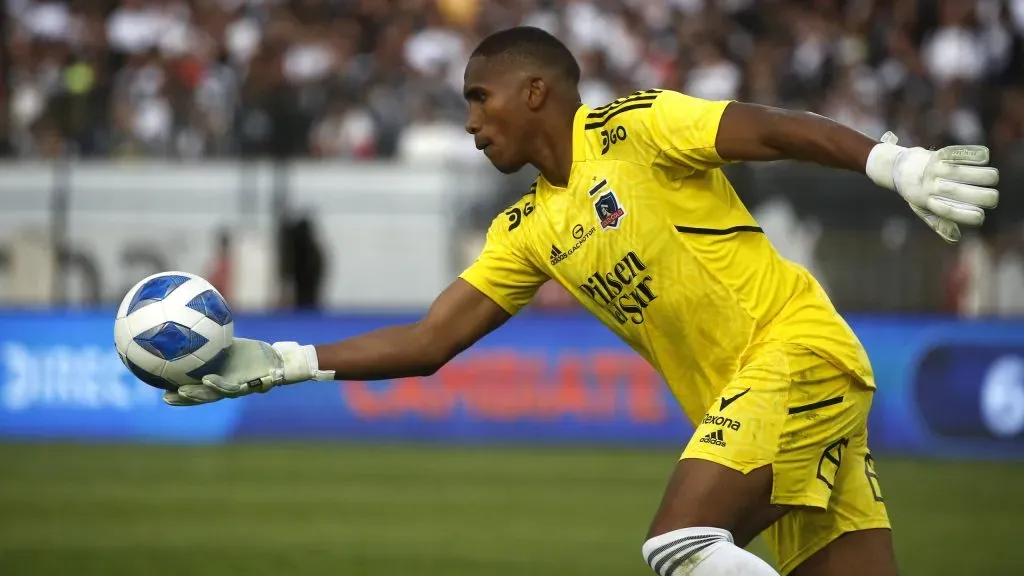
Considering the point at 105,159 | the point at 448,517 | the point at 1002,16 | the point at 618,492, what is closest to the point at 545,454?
the point at 618,492

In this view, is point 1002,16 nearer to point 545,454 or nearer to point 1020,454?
point 1020,454

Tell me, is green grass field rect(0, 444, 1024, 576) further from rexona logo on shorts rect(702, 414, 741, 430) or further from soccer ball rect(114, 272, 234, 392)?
rexona logo on shorts rect(702, 414, 741, 430)

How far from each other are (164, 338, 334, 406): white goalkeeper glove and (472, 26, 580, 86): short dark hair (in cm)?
138

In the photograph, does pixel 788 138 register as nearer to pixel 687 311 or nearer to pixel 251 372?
pixel 687 311

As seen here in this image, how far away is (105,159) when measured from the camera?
18.7 metres

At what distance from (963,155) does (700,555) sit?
157 centimetres

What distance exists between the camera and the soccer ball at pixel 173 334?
18.2 feet

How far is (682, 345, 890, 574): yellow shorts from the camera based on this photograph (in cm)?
518

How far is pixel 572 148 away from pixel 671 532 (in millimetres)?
1546

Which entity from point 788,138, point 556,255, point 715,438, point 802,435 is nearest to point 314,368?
point 556,255

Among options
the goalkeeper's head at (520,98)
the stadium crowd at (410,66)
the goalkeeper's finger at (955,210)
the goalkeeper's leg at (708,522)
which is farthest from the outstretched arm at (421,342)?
the stadium crowd at (410,66)

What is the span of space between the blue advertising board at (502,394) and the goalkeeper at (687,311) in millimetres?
10103

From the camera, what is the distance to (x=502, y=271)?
599 centimetres

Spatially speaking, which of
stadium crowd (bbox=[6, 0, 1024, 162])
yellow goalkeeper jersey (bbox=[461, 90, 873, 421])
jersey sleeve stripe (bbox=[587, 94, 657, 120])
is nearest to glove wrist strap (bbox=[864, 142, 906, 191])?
yellow goalkeeper jersey (bbox=[461, 90, 873, 421])
